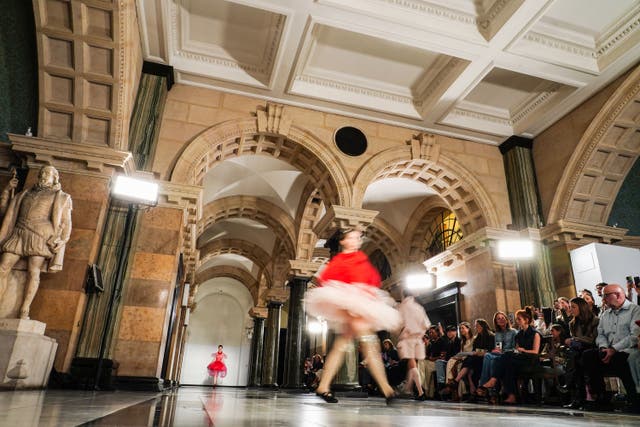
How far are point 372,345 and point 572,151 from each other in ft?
24.7

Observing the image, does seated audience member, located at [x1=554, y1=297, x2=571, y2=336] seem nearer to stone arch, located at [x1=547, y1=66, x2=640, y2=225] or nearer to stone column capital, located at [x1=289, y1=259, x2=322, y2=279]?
stone arch, located at [x1=547, y1=66, x2=640, y2=225]

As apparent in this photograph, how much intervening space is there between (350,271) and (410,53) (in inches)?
235

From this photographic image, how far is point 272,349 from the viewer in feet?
49.8

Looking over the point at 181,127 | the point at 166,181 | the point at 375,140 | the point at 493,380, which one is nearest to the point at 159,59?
the point at 181,127

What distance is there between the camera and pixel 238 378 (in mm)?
23969

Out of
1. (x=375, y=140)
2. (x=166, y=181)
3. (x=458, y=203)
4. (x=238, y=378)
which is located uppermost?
(x=375, y=140)

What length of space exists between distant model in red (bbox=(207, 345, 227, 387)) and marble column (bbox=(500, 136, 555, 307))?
1853cm

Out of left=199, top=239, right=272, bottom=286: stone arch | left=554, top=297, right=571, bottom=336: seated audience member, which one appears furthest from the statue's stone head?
left=199, top=239, right=272, bottom=286: stone arch

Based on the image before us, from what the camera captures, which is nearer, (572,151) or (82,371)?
(82,371)

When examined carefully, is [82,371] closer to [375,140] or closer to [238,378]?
[375,140]

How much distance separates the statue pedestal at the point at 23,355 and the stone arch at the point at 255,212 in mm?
8050

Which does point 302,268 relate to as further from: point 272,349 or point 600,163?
point 600,163

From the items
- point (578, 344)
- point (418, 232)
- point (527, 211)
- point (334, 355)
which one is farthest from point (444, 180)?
point (334, 355)

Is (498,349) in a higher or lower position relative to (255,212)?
lower
